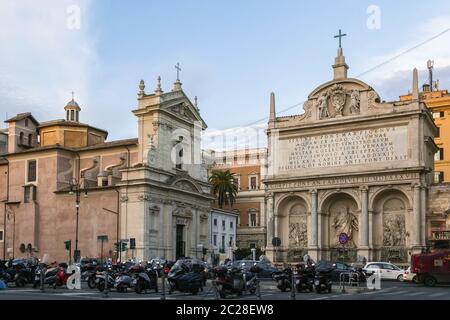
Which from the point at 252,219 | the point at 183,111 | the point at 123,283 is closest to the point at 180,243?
the point at 183,111

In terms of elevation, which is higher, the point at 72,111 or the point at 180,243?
the point at 72,111

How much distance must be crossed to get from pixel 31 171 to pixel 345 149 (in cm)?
3111

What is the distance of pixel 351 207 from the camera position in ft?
190

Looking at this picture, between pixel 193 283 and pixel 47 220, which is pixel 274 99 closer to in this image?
pixel 47 220

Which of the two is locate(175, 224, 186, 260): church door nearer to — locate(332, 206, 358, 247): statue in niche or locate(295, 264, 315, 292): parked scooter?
locate(332, 206, 358, 247): statue in niche

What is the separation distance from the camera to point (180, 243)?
6519 centimetres

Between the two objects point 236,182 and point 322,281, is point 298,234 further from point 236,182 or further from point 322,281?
point 236,182

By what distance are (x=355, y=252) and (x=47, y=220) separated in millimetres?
29629

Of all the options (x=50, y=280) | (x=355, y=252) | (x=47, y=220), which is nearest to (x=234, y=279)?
(x=50, y=280)

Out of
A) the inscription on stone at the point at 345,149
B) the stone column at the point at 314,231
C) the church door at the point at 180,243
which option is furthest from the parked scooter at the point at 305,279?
the church door at the point at 180,243

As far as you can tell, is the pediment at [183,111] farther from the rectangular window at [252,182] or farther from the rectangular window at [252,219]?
the rectangular window at [252,182]

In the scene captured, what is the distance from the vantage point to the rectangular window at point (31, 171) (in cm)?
6638

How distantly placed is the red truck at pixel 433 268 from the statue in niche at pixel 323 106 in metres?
24.4

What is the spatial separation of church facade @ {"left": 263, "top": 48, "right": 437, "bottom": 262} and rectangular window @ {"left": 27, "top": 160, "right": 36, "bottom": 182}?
2355cm
